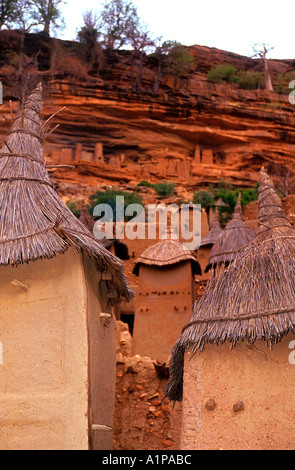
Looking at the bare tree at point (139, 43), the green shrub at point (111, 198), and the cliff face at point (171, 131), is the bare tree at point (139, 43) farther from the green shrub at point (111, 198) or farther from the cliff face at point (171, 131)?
the green shrub at point (111, 198)

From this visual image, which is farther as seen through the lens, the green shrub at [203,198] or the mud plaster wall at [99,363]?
the green shrub at [203,198]

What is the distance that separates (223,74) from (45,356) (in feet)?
115

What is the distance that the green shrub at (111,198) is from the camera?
24.0 meters

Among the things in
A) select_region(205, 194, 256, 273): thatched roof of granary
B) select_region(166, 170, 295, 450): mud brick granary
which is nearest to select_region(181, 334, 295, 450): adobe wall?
select_region(166, 170, 295, 450): mud brick granary

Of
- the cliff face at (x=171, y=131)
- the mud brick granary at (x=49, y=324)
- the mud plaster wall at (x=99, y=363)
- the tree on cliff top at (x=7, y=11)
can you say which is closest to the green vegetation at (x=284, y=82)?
the cliff face at (x=171, y=131)

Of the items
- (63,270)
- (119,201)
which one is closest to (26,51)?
(119,201)

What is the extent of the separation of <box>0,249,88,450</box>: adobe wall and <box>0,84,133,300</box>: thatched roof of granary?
0.30 meters

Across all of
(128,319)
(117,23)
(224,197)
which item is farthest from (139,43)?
(128,319)

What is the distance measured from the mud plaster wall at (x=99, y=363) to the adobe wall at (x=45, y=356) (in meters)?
0.19

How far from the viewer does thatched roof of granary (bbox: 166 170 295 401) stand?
628cm

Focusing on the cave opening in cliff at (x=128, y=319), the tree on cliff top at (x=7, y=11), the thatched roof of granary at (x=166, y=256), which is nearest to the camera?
the thatched roof of granary at (x=166, y=256)

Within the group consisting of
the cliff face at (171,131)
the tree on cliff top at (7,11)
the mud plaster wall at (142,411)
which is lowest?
the mud plaster wall at (142,411)

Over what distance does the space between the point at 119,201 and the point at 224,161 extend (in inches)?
495
